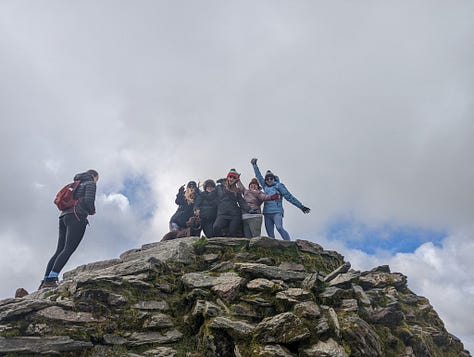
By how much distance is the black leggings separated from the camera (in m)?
12.0

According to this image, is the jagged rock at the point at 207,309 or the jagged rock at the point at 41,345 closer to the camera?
the jagged rock at the point at 41,345

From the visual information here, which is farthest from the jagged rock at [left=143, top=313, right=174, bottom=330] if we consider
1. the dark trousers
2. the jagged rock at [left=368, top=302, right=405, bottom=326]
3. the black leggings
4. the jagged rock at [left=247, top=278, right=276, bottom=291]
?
the jagged rock at [left=368, top=302, right=405, bottom=326]

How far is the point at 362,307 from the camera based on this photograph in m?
11.0

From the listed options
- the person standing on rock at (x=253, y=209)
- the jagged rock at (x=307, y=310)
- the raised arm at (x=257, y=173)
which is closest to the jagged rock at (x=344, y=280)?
the jagged rock at (x=307, y=310)

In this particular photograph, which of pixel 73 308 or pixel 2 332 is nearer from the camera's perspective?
pixel 2 332

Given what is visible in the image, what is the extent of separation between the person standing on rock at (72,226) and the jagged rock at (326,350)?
8983 millimetres

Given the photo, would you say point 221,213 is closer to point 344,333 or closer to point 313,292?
point 313,292

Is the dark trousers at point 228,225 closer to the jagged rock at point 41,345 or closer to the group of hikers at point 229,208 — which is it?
the group of hikers at point 229,208

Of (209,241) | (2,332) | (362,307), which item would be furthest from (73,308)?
(362,307)

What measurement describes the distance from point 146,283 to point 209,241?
347 centimetres

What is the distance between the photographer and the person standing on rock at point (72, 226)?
A: 12.0m

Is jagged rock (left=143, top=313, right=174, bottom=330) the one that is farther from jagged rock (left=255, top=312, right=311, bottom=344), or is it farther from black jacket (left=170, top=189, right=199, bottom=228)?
black jacket (left=170, top=189, right=199, bottom=228)

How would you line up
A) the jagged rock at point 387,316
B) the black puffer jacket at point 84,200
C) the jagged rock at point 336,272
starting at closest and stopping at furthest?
the jagged rock at point 387,316 → the jagged rock at point 336,272 → the black puffer jacket at point 84,200

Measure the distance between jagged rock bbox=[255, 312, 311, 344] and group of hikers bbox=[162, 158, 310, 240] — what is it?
5.83 m
